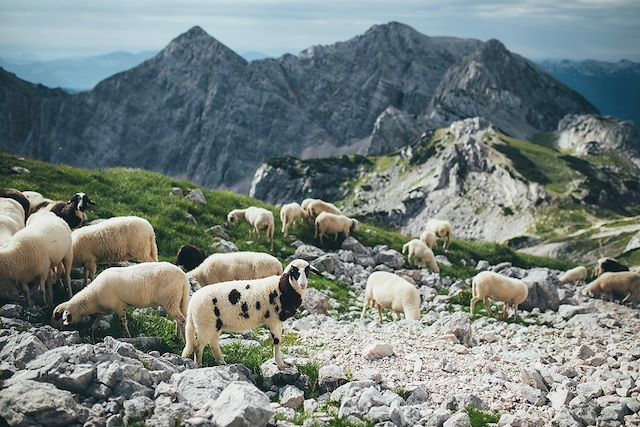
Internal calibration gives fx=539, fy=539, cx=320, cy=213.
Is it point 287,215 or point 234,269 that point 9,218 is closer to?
point 234,269

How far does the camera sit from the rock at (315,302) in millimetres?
19922

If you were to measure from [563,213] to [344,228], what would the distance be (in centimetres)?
10470

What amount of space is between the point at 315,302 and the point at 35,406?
485 inches

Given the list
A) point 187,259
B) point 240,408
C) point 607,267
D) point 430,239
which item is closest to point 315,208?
point 430,239

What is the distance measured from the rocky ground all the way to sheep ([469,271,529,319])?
4.09m

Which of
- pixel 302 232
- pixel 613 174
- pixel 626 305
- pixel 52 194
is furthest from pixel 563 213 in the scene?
pixel 52 194

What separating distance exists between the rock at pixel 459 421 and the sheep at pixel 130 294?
715cm

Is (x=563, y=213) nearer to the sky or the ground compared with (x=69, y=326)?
nearer to the ground

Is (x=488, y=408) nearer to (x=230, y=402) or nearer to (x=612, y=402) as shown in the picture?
(x=612, y=402)

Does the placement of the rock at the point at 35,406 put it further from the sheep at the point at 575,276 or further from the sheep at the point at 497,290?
the sheep at the point at 575,276

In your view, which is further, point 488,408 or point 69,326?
point 69,326

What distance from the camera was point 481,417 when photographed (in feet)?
35.8

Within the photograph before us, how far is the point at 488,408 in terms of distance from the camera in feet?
37.8

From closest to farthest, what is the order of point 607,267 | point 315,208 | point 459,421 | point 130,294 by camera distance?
1. point 459,421
2. point 130,294
3. point 315,208
4. point 607,267
